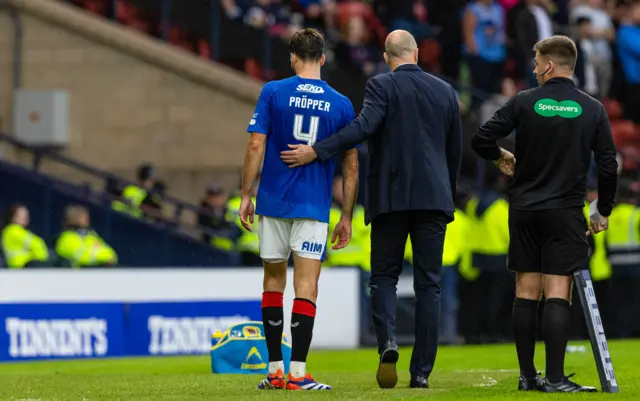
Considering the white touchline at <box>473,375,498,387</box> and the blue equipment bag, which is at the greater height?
the blue equipment bag

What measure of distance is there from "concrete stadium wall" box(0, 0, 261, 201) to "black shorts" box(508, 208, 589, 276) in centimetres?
1562

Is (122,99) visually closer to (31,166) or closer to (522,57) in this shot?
(31,166)

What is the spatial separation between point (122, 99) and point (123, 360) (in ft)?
29.7

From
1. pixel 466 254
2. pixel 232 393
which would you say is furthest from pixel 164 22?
pixel 232 393

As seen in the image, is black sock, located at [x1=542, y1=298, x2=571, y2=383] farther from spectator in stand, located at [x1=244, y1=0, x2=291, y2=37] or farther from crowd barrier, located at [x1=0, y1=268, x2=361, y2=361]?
spectator in stand, located at [x1=244, y1=0, x2=291, y2=37]

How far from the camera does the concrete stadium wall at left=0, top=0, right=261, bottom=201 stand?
25.4 meters

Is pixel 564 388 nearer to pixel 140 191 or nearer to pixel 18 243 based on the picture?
pixel 18 243

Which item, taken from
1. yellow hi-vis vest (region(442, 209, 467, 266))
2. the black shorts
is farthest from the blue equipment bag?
yellow hi-vis vest (region(442, 209, 467, 266))

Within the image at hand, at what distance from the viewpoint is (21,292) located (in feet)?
58.6

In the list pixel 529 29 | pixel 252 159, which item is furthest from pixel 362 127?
pixel 529 29

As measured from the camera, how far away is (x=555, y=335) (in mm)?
9711

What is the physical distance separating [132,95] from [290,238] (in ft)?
51.0

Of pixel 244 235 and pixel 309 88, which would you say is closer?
pixel 309 88

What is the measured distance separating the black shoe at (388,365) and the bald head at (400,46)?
1.99 meters
